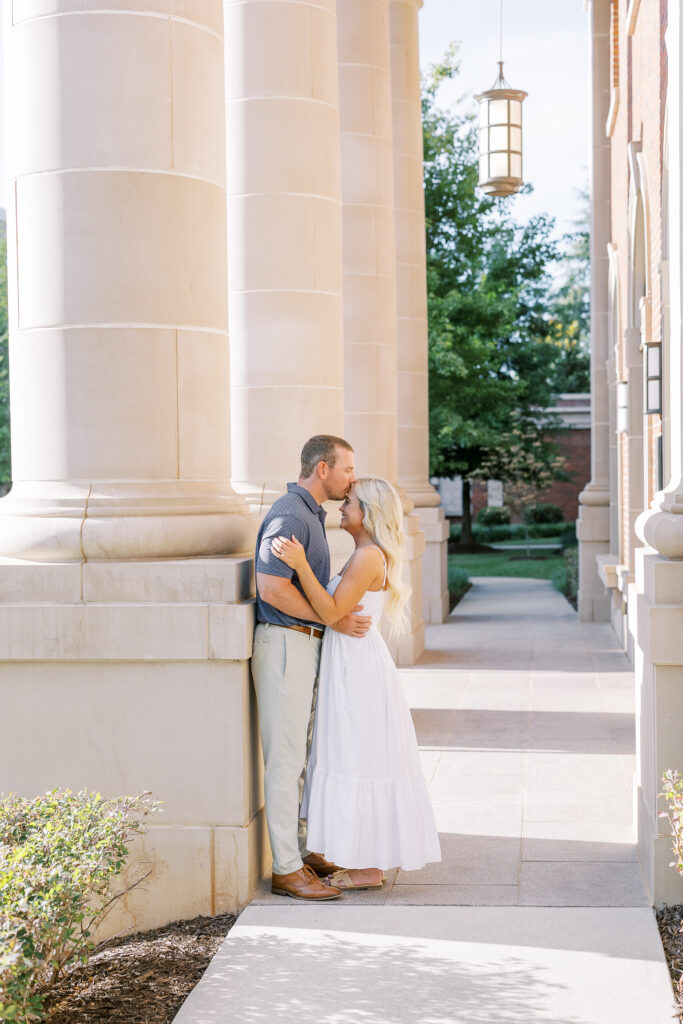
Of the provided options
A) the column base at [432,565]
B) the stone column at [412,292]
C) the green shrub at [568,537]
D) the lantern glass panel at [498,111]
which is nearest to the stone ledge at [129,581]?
the lantern glass panel at [498,111]

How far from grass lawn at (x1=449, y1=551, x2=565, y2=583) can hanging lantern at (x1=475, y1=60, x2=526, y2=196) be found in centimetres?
1181

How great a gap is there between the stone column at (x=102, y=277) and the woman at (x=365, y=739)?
82cm

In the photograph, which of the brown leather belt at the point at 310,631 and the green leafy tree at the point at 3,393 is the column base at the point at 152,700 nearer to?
the brown leather belt at the point at 310,631

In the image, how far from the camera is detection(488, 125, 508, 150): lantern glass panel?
50.3 ft

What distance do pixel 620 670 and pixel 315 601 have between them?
862 centimetres

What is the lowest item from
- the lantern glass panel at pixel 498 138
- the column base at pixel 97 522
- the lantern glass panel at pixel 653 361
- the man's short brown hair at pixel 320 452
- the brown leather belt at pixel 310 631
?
the brown leather belt at pixel 310 631

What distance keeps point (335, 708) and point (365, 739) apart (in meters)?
0.21

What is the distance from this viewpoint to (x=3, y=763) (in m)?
5.92

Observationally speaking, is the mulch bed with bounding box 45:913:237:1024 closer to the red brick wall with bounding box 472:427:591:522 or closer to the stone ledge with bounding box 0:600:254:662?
the stone ledge with bounding box 0:600:254:662

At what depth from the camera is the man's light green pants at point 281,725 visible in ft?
19.4

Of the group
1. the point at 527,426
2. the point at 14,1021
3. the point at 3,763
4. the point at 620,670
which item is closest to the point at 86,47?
the point at 3,763

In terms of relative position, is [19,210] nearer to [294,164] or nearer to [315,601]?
[315,601]

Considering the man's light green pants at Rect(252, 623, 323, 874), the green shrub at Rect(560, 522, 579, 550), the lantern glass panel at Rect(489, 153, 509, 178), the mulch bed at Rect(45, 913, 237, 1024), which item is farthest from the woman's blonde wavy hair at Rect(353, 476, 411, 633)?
the green shrub at Rect(560, 522, 579, 550)

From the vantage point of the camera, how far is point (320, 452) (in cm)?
610
